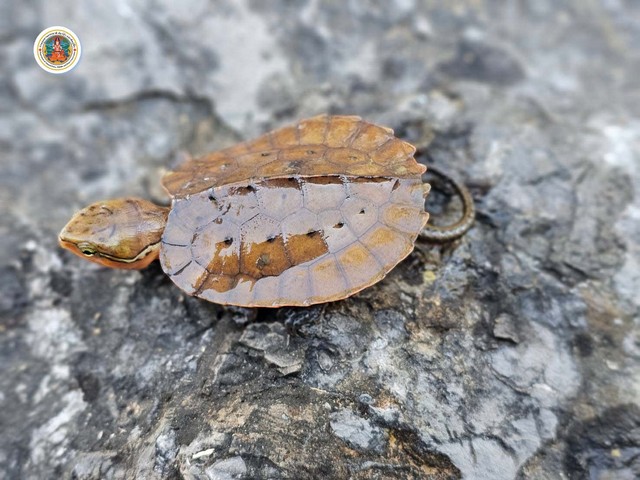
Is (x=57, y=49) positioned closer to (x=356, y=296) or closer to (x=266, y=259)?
(x=266, y=259)

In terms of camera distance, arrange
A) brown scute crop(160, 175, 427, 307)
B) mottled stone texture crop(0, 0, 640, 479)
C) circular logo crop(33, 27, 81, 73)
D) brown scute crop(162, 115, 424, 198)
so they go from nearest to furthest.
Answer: mottled stone texture crop(0, 0, 640, 479)
brown scute crop(160, 175, 427, 307)
brown scute crop(162, 115, 424, 198)
circular logo crop(33, 27, 81, 73)

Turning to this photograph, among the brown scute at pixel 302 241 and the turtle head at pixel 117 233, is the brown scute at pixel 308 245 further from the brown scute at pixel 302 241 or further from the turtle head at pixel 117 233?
the turtle head at pixel 117 233

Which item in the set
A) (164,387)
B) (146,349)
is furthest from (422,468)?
(146,349)

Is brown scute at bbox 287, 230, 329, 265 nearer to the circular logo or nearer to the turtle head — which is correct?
the turtle head

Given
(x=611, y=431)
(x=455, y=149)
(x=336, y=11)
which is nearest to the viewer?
(x=611, y=431)

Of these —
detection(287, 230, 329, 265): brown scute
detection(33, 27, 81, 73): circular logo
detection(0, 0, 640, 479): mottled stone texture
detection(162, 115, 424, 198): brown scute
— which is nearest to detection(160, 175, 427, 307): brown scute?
detection(287, 230, 329, 265): brown scute

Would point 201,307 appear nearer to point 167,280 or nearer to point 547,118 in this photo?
point 167,280
